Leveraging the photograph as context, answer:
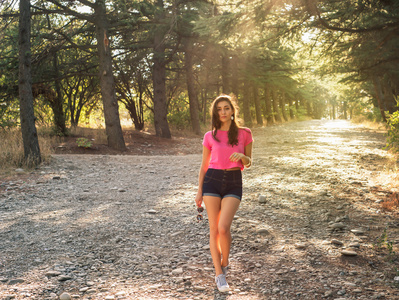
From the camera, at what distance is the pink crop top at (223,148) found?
363 cm

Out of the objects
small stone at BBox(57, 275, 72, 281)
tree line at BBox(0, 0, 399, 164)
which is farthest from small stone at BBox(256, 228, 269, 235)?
tree line at BBox(0, 0, 399, 164)

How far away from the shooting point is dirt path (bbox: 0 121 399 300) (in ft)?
→ 12.0

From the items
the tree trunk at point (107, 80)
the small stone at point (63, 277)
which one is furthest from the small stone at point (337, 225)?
the tree trunk at point (107, 80)

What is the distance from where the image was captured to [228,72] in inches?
941

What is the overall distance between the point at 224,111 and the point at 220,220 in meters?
1.15

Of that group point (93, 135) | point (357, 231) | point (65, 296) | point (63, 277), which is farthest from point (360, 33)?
point (93, 135)

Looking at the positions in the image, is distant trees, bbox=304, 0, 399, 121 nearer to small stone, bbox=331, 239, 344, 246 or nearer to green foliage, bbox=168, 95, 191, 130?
small stone, bbox=331, 239, 344, 246

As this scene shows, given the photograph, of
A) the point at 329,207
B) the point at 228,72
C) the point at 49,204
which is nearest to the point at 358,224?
the point at 329,207

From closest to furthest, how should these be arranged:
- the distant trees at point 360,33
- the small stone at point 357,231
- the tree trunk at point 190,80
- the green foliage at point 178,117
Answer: the small stone at point 357,231 → the distant trees at point 360,33 → the tree trunk at point 190,80 → the green foliage at point 178,117

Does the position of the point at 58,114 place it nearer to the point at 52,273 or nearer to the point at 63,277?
the point at 52,273

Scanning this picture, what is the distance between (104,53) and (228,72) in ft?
36.3

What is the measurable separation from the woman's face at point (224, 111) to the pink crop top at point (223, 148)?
0.49ft

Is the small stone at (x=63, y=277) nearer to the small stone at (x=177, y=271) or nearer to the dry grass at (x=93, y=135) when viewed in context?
the small stone at (x=177, y=271)

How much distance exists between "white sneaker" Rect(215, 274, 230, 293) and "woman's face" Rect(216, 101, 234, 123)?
162 cm
